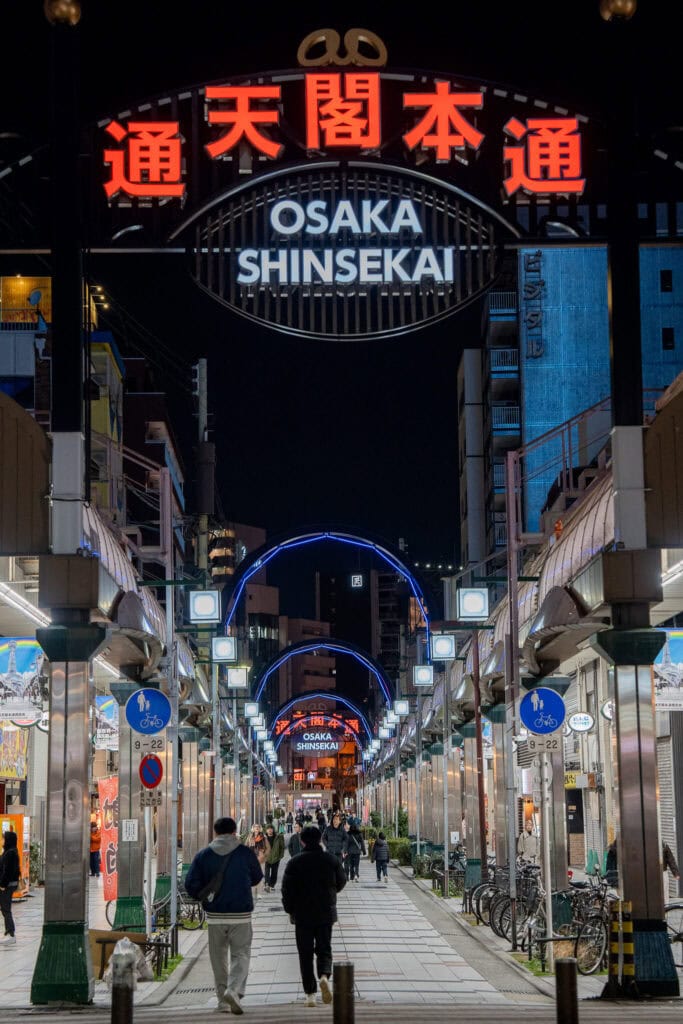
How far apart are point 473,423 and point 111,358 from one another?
34.1m

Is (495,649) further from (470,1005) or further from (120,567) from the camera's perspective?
(470,1005)

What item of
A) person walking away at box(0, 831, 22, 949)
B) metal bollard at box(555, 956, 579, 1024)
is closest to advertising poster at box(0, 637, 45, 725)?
person walking away at box(0, 831, 22, 949)

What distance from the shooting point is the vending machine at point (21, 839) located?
1265 inches

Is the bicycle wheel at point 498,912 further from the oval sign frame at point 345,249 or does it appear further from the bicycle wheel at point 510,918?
the oval sign frame at point 345,249

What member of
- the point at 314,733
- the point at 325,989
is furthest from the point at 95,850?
the point at 314,733

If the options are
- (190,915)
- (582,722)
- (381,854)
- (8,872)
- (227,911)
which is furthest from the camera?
(381,854)

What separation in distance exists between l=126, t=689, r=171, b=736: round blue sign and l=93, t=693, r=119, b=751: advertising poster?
12.4 metres

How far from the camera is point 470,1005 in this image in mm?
14422

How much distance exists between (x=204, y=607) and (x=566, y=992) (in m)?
23.6

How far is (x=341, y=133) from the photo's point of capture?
16.0 metres

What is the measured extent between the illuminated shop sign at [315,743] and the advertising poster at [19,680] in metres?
128

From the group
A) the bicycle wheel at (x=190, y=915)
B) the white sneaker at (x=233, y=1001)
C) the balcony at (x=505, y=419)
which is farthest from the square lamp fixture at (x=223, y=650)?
the balcony at (x=505, y=419)

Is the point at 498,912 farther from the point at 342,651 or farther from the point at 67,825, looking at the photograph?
the point at 342,651

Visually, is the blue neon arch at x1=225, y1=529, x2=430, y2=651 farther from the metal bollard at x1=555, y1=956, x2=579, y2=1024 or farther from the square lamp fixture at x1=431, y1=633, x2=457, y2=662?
the metal bollard at x1=555, y1=956, x2=579, y2=1024
